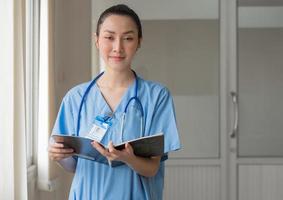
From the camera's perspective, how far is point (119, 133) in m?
1.42

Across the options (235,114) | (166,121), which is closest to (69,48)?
(235,114)

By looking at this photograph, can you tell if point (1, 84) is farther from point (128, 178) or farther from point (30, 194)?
point (128, 178)

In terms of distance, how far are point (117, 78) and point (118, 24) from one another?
171 mm

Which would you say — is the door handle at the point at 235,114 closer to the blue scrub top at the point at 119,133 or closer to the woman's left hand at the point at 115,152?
the blue scrub top at the point at 119,133

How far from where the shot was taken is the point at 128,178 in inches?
55.9

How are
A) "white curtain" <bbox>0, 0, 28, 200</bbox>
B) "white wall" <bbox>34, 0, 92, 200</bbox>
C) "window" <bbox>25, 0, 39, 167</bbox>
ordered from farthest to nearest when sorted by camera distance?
1. "white wall" <bbox>34, 0, 92, 200</bbox>
2. "window" <bbox>25, 0, 39, 167</bbox>
3. "white curtain" <bbox>0, 0, 28, 200</bbox>

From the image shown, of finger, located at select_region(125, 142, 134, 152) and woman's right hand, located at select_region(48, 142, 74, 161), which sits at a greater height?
finger, located at select_region(125, 142, 134, 152)

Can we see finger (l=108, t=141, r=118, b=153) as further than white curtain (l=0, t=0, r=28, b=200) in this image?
No

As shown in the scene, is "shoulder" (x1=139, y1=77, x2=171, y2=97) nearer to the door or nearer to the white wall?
the white wall

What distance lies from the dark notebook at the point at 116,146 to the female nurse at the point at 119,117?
1.0 inches

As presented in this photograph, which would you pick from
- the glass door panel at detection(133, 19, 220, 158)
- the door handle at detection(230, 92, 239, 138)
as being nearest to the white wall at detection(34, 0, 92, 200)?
the glass door panel at detection(133, 19, 220, 158)

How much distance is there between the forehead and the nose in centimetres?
3

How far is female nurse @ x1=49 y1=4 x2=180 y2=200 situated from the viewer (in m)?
1.42

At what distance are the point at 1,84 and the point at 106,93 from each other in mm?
875
